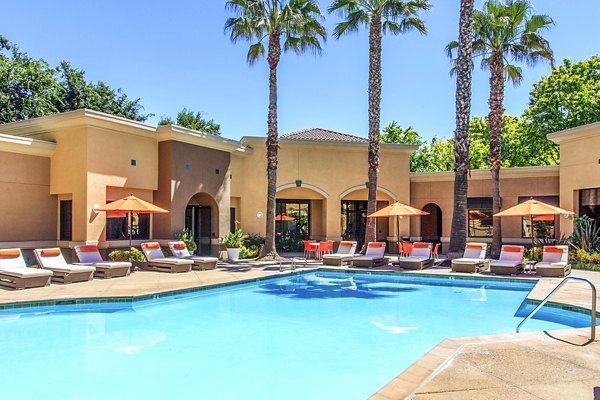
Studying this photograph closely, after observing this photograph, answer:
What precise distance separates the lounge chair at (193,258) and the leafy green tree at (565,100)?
77.7 ft

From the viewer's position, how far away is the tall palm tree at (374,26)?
764 inches

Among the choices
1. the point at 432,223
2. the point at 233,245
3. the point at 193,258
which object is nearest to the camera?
the point at 193,258

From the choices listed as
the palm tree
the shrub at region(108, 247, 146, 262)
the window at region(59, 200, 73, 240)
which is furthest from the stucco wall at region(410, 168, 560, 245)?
the window at region(59, 200, 73, 240)

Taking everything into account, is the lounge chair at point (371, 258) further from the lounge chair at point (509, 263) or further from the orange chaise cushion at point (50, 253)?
the orange chaise cushion at point (50, 253)

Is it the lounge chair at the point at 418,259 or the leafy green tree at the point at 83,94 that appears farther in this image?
the leafy green tree at the point at 83,94

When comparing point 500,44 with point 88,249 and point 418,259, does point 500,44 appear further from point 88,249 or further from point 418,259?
point 88,249

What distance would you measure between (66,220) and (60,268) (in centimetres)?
434

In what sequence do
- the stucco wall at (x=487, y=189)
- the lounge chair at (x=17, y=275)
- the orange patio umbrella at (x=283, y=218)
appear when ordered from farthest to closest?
the orange patio umbrella at (x=283, y=218), the stucco wall at (x=487, y=189), the lounge chair at (x=17, y=275)

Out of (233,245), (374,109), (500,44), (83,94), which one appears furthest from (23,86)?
(500,44)

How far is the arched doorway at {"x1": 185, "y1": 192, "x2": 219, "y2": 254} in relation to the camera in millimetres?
20484

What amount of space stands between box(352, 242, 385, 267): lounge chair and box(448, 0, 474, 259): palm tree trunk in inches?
104

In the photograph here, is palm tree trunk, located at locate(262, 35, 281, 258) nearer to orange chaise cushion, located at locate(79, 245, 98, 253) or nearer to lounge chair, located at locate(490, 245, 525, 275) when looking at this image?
orange chaise cushion, located at locate(79, 245, 98, 253)

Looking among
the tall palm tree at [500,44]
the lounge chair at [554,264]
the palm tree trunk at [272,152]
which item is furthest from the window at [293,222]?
the lounge chair at [554,264]

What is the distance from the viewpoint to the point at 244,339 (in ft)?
28.5
